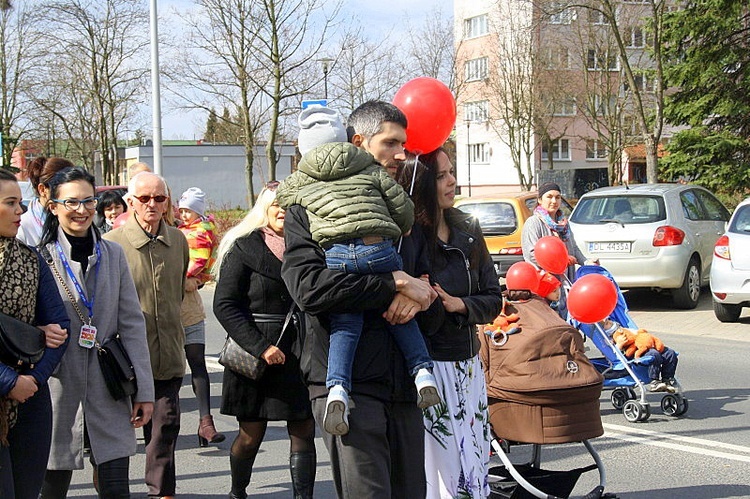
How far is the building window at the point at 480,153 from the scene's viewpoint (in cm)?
6088

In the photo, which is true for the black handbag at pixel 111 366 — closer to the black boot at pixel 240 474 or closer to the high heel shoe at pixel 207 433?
the black boot at pixel 240 474

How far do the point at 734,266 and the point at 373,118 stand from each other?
9.78 meters

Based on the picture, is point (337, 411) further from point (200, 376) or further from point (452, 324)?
point (200, 376)

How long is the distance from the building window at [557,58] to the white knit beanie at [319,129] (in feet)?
124

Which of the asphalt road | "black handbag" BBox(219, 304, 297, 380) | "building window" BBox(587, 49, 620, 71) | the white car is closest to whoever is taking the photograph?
"black handbag" BBox(219, 304, 297, 380)

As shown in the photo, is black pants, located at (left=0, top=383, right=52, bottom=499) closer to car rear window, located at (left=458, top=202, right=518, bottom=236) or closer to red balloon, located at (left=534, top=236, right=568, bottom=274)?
red balloon, located at (left=534, top=236, right=568, bottom=274)

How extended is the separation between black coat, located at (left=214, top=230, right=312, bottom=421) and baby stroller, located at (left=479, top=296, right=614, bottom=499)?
1029 mm

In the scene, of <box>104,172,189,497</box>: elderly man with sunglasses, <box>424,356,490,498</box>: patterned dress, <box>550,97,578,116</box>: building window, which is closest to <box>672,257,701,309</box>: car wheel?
<box>104,172,189,497</box>: elderly man with sunglasses

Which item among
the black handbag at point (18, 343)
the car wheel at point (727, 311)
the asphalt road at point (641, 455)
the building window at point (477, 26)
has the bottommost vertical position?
the asphalt road at point (641, 455)

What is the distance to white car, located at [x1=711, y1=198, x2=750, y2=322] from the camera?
12180 millimetres

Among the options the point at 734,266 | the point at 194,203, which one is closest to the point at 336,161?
the point at 194,203

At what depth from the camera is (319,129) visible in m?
3.84

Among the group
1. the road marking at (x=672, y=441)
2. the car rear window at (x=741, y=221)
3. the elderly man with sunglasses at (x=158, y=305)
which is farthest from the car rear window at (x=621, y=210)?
the elderly man with sunglasses at (x=158, y=305)

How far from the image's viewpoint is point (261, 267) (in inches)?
189
